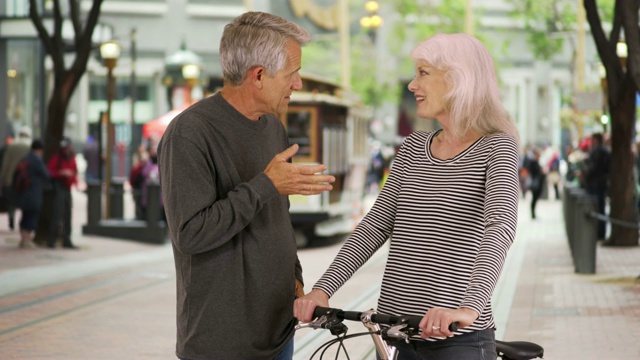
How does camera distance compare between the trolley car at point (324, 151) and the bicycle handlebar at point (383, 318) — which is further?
the trolley car at point (324, 151)

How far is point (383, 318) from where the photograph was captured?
374 cm

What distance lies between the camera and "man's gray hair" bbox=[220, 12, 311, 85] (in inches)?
161

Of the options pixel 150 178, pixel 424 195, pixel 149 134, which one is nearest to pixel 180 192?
pixel 424 195

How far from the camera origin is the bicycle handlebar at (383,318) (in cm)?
364

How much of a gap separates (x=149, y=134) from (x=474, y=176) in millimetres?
26452

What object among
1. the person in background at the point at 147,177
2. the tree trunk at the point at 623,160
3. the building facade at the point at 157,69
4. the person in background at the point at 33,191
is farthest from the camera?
the building facade at the point at 157,69

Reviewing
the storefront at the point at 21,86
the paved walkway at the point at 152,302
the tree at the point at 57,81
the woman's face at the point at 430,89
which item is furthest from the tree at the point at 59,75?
the woman's face at the point at 430,89

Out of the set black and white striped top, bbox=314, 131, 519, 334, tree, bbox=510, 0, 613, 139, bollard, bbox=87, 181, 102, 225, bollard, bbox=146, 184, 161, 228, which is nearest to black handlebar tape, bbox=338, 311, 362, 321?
black and white striped top, bbox=314, 131, 519, 334

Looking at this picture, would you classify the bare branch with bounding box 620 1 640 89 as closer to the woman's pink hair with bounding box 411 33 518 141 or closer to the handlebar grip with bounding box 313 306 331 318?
the woman's pink hair with bounding box 411 33 518 141

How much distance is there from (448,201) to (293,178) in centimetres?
47

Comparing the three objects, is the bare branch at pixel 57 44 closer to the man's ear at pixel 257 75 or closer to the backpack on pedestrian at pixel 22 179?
the backpack on pedestrian at pixel 22 179

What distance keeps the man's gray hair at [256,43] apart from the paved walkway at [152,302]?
6577 mm

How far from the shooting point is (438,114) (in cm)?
412

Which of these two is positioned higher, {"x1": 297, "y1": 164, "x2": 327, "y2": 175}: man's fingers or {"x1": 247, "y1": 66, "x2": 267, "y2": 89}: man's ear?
{"x1": 247, "y1": 66, "x2": 267, "y2": 89}: man's ear
